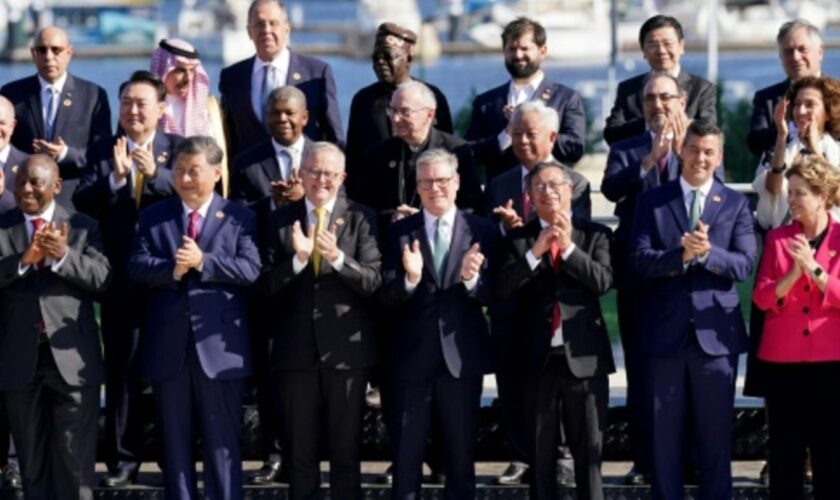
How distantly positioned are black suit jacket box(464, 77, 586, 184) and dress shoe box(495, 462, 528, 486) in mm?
1400

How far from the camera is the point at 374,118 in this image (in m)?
10.5

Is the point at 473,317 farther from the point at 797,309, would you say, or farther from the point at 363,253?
the point at 797,309

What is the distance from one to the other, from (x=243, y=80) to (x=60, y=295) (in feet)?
5.46

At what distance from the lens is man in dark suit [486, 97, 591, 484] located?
970cm

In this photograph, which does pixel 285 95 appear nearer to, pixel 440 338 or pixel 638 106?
pixel 440 338

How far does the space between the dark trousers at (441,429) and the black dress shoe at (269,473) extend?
81cm

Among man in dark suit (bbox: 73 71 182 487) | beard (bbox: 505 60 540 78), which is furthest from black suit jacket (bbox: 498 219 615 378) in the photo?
man in dark suit (bbox: 73 71 182 487)

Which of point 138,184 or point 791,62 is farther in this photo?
point 791,62

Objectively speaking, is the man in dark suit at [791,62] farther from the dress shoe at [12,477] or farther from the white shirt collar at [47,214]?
the dress shoe at [12,477]

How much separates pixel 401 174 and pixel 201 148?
1.06m

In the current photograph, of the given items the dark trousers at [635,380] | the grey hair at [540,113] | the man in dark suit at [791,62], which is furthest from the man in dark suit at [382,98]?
the man in dark suit at [791,62]

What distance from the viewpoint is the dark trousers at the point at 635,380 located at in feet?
31.9

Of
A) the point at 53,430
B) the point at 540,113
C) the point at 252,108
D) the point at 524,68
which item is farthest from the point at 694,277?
the point at 53,430

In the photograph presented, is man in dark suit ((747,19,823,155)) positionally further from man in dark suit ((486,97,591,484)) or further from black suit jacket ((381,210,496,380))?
black suit jacket ((381,210,496,380))
